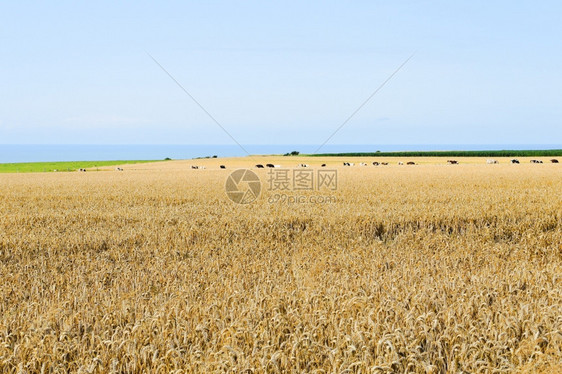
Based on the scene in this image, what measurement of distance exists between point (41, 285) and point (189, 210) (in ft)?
27.7

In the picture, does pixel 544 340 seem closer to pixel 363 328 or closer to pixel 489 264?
pixel 363 328

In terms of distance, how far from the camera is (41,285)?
7.43 metres

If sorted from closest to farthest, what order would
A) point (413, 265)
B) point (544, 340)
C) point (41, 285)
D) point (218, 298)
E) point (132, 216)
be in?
1. point (544, 340)
2. point (218, 298)
3. point (41, 285)
4. point (413, 265)
5. point (132, 216)

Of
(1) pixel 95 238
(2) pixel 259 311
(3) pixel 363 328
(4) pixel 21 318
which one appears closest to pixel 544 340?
(3) pixel 363 328

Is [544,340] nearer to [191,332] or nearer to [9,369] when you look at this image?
[191,332]

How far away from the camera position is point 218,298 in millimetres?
6371

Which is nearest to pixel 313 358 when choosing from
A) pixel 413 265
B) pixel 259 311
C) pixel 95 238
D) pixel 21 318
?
pixel 259 311

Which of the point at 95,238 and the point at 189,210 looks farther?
the point at 189,210

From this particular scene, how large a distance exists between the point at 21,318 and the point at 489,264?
25.8ft

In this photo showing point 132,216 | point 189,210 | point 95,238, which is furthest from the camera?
point 189,210

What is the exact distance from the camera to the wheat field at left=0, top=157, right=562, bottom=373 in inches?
175

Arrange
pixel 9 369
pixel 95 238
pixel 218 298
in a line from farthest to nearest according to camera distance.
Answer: pixel 95 238
pixel 218 298
pixel 9 369

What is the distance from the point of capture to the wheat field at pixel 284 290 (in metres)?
4.46

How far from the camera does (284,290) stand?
21.0 ft
